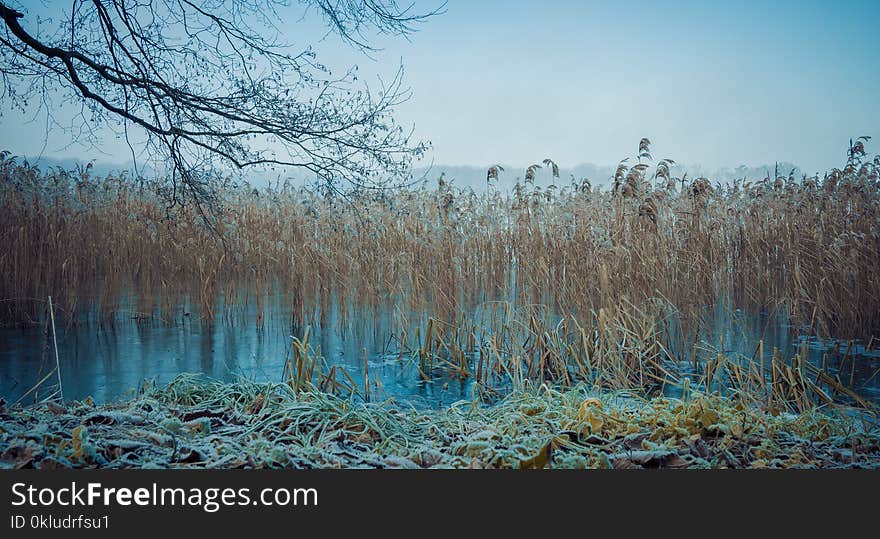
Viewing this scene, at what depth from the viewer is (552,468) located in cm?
190

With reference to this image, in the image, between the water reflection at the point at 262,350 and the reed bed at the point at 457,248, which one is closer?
the water reflection at the point at 262,350

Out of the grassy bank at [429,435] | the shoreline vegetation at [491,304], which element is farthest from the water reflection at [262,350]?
the grassy bank at [429,435]

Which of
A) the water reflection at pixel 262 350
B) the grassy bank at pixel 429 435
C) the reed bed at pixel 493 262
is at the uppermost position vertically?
the reed bed at pixel 493 262

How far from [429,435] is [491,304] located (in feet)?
4.27

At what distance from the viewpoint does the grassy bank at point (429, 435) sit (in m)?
1.87

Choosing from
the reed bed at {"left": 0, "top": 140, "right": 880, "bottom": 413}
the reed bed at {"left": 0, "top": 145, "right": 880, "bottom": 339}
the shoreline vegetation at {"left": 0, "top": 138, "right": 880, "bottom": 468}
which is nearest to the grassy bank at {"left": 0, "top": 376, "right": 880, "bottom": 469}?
the shoreline vegetation at {"left": 0, "top": 138, "right": 880, "bottom": 468}

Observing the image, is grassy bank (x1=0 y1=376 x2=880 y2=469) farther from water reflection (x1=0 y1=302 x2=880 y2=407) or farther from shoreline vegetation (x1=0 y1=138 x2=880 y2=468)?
water reflection (x1=0 y1=302 x2=880 y2=407)

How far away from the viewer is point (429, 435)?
222cm

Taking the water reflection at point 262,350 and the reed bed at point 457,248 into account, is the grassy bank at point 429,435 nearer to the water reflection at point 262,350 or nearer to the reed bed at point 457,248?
the water reflection at point 262,350

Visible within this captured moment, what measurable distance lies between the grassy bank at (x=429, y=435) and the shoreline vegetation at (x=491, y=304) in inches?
0.4

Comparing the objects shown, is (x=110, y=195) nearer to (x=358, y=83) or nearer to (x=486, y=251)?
(x=358, y=83)

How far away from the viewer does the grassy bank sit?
1871 mm

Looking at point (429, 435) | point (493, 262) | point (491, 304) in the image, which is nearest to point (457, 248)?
point (493, 262)

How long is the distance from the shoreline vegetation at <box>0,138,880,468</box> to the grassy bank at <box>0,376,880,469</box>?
10 millimetres
